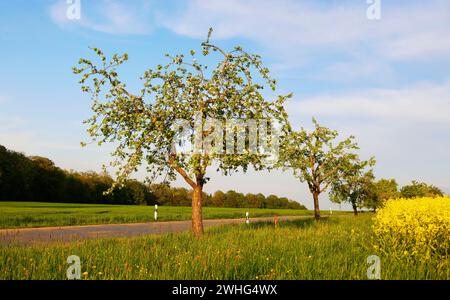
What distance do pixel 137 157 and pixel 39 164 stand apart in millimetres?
82671

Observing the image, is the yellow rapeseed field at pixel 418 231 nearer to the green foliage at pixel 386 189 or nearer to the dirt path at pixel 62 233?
the dirt path at pixel 62 233

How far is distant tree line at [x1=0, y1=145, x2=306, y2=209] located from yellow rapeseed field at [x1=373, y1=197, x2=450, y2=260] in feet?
190

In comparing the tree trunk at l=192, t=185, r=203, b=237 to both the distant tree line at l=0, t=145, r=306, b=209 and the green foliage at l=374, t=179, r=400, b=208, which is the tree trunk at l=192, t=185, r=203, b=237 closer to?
the green foliage at l=374, t=179, r=400, b=208

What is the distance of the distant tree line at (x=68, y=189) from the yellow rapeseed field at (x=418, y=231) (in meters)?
57.9

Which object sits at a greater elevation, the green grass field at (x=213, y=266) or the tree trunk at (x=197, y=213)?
the tree trunk at (x=197, y=213)

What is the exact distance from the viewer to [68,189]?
290 feet

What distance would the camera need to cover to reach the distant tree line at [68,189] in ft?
254

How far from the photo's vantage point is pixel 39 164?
87.2 metres

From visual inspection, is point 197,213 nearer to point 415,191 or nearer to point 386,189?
point 386,189

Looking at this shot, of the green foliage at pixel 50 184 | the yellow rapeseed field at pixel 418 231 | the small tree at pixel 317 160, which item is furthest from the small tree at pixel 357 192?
the green foliage at pixel 50 184

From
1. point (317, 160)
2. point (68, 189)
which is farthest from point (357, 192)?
point (68, 189)

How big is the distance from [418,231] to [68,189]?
88.9 meters
